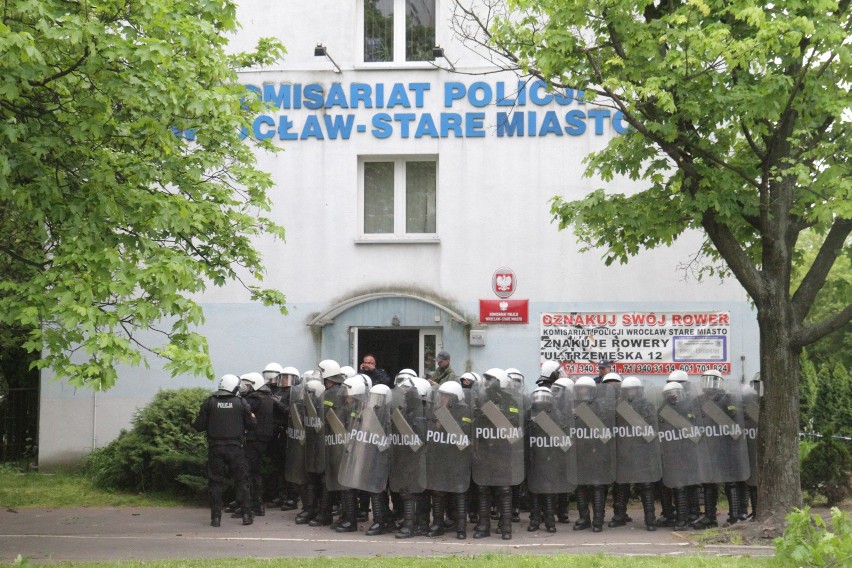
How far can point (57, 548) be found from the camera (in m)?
11.6

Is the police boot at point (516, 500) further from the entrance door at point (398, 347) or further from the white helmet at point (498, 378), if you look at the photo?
the entrance door at point (398, 347)

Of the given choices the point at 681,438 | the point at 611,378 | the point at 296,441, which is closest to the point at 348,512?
the point at 296,441

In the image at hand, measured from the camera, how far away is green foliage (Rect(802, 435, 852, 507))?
1400cm

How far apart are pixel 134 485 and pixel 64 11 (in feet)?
30.1

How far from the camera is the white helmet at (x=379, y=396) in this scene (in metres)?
12.4

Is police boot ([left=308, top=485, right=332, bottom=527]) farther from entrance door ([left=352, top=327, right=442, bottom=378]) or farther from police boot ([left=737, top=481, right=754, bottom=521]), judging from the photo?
police boot ([left=737, top=481, right=754, bottom=521])

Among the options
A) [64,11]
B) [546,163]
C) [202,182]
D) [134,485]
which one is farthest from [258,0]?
[64,11]

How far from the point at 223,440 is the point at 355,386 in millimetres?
1906

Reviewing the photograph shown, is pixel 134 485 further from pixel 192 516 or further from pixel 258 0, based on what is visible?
pixel 258 0

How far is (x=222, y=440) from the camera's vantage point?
13.0 meters

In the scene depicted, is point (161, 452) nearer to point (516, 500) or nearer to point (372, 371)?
point (372, 371)

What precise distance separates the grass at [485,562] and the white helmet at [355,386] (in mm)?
2765

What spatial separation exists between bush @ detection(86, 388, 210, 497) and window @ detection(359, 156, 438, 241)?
15.0 feet

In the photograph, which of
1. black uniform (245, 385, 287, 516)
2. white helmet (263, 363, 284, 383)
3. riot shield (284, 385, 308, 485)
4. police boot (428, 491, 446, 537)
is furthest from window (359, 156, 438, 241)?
police boot (428, 491, 446, 537)
